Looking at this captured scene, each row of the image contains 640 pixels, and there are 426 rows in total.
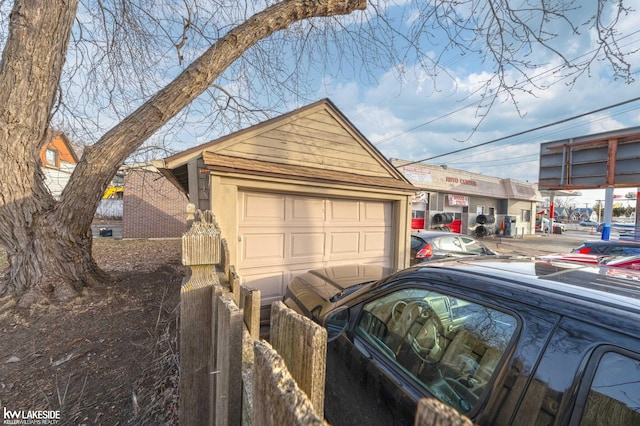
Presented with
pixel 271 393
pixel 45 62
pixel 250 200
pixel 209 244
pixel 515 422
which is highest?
pixel 45 62

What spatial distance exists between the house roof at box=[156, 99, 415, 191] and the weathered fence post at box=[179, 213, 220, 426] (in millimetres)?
2876

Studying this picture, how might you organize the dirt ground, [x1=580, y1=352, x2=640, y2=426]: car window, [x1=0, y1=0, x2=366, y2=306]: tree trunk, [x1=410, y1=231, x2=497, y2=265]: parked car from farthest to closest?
[x1=410, y1=231, x2=497, y2=265]: parked car < [x1=0, y1=0, x2=366, y2=306]: tree trunk < the dirt ground < [x1=580, y1=352, x2=640, y2=426]: car window

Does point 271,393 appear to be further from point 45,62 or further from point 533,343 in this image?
point 45,62

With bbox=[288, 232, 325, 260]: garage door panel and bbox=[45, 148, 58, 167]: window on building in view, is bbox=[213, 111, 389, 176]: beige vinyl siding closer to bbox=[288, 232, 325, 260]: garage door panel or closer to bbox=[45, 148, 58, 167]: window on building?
bbox=[288, 232, 325, 260]: garage door panel

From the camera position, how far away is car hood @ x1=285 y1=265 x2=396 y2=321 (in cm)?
252

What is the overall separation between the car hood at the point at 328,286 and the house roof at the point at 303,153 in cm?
189

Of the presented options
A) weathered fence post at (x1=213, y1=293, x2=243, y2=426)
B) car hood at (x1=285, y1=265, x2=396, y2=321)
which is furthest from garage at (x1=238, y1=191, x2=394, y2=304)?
weathered fence post at (x1=213, y1=293, x2=243, y2=426)

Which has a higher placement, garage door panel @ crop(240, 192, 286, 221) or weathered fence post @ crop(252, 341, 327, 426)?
garage door panel @ crop(240, 192, 286, 221)

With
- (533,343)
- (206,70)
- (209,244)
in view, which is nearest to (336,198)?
(206,70)

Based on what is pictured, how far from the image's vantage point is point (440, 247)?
23.2 feet

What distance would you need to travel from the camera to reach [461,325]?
142 cm

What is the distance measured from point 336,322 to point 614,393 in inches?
58.8

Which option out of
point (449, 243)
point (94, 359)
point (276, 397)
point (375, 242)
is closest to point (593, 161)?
point (449, 243)

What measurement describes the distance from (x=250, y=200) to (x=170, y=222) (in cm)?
1259
